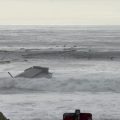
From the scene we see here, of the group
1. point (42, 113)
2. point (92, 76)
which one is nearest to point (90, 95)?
point (42, 113)

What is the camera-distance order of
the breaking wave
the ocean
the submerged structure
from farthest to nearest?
1. the submerged structure
2. the breaking wave
3. the ocean

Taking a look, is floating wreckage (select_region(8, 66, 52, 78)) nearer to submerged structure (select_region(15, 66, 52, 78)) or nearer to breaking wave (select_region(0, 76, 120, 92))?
submerged structure (select_region(15, 66, 52, 78))

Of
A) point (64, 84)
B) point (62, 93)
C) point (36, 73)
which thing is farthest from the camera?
point (36, 73)

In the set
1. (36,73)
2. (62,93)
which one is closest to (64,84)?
(36,73)

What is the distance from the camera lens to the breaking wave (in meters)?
40.7

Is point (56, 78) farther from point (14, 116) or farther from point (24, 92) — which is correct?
point (14, 116)

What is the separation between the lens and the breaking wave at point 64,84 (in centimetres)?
4066

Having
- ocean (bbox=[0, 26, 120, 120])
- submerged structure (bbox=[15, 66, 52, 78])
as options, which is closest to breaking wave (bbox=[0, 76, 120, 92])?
ocean (bbox=[0, 26, 120, 120])

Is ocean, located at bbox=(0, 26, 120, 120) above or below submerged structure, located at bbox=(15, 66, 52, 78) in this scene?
below

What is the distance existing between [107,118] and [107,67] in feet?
101

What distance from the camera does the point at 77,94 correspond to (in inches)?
1458

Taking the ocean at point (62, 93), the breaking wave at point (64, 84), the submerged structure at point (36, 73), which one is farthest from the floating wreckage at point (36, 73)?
the breaking wave at point (64, 84)

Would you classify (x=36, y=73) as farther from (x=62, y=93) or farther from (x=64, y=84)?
(x=62, y=93)

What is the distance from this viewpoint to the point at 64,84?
142ft
